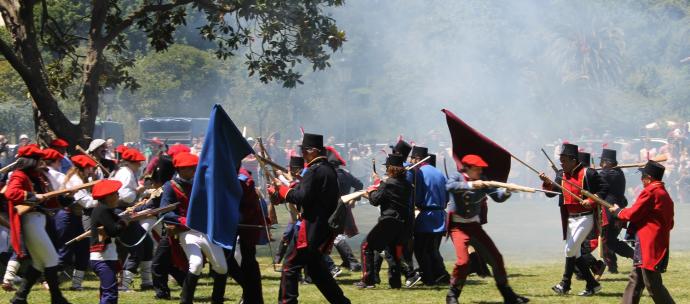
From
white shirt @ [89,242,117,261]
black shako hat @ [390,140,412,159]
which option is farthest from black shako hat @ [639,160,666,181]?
white shirt @ [89,242,117,261]

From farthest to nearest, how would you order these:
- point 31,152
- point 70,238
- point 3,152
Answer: point 3,152
point 70,238
point 31,152

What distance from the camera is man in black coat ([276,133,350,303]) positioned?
9.95 metres

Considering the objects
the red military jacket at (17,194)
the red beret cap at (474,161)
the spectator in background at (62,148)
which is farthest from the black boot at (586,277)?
the spectator in background at (62,148)

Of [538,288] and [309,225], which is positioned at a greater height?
[309,225]

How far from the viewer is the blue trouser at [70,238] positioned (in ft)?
42.1

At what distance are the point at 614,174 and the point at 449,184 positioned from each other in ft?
12.8

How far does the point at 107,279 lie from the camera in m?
9.95

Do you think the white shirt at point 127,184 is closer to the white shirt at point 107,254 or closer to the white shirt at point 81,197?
the white shirt at point 81,197

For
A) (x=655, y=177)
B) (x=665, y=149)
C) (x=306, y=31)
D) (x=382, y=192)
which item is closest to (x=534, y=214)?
(x=665, y=149)

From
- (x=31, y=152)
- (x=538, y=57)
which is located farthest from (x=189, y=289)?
(x=538, y=57)

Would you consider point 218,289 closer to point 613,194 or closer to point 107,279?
point 107,279

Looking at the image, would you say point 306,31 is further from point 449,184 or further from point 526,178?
point 526,178

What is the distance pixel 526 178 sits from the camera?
35.7 m

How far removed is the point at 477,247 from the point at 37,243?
13.1 ft
